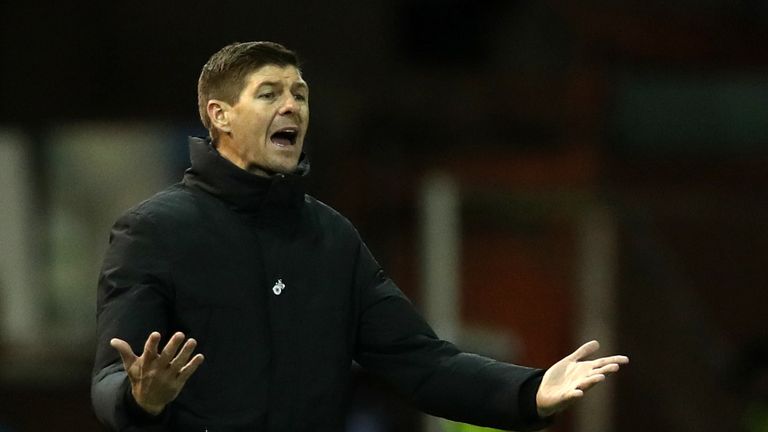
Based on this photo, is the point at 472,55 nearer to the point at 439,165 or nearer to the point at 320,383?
the point at 439,165

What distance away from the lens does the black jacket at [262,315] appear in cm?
406

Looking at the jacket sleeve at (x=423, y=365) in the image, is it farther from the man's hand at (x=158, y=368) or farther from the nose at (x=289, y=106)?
the man's hand at (x=158, y=368)

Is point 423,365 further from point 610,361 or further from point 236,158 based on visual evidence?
point 236,158

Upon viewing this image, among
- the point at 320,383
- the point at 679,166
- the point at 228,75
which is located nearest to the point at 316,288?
the point at 320,383

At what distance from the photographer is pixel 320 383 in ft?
13.8

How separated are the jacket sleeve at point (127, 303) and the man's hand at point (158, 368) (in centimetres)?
9

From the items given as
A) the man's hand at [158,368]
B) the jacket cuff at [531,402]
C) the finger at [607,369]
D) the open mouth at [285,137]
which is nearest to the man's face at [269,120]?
the open mouth at [285,137]

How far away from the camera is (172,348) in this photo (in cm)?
368

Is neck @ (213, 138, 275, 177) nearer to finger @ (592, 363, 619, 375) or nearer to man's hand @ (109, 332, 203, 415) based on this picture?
man's hand @ (109, 332, 203, 415)

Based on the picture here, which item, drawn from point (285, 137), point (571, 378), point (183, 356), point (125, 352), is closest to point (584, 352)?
point (571, 378)

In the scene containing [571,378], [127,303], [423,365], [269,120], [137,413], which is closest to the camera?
[137,413]

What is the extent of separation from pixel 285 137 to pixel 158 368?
0.79 meters

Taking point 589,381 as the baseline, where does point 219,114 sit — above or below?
above

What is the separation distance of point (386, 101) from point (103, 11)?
1750 millimetres
